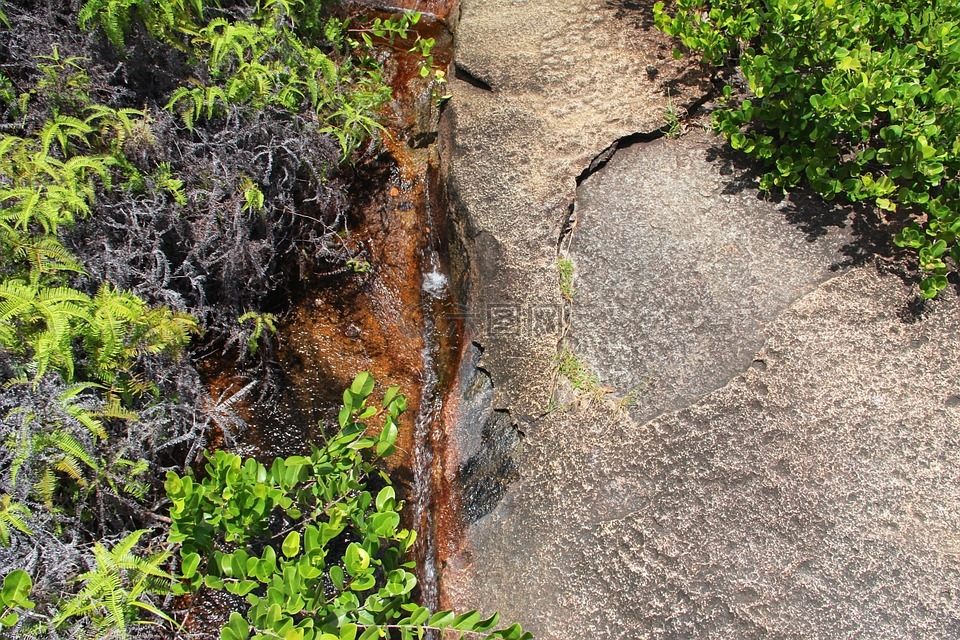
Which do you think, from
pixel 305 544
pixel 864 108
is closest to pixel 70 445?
pixel 305 544

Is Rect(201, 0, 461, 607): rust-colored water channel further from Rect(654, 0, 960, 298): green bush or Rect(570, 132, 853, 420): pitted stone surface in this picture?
Rect(654, 0, 960, 298): green bush

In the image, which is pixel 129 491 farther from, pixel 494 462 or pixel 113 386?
pixel 494 462

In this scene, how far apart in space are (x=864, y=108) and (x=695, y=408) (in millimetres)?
1438

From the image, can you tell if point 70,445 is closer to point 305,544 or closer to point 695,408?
point 305,544

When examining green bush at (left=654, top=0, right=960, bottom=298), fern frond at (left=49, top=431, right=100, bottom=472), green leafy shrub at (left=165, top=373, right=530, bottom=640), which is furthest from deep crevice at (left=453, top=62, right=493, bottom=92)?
fern frond at (left=49, top=431, right=100, bottom=472)

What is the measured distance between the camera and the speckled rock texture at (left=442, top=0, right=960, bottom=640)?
2.49 metres

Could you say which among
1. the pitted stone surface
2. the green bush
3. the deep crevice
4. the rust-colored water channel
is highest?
the green bush

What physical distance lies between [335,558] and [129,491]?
84cm

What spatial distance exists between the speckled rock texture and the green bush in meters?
0.18

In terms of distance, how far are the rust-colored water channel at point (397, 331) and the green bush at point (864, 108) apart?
171 cm

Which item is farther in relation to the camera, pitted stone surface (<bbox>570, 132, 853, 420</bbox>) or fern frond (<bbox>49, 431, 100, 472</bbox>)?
pitted stone surface (<bbox>570, 132, 853, 420</bbox>)

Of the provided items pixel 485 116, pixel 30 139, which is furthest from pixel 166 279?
pixel 485 116

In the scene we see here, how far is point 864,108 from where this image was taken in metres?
3.02

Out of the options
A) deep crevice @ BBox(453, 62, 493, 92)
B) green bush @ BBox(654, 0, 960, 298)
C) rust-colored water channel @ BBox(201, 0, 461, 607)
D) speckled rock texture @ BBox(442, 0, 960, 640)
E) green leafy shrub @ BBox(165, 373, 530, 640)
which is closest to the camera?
green leafy shrub @ BBox(165, 373, 530, 640)
